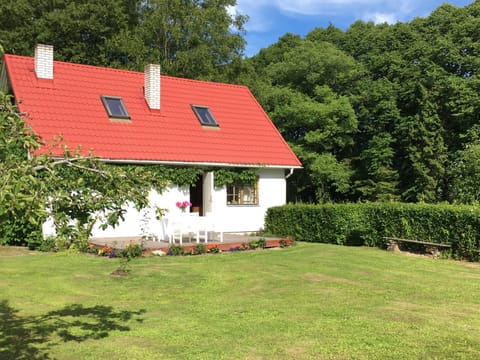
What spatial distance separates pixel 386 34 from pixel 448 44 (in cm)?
639

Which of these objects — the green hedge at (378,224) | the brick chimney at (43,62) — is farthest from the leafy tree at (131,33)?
the green hedge at (378,224)

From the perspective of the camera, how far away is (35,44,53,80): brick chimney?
17750mm

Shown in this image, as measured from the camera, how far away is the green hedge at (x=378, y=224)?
13375mm

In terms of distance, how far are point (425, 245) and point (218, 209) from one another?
7.84m

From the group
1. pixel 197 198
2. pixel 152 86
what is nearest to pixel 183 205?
pixel 197 198

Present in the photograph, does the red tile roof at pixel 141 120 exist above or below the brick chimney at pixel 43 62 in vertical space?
below

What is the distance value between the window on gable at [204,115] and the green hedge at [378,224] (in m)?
4.48

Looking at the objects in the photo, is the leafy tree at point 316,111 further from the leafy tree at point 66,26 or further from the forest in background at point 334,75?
the leafy tree at point 66,26

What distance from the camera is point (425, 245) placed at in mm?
14320

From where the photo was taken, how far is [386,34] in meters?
39.0

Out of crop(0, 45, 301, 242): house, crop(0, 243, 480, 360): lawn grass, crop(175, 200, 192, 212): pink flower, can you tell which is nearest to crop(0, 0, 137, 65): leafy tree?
crop(0, 45, 301, 242): house

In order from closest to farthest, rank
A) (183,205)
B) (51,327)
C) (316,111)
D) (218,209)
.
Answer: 1. (51,327)
2. (183,205)
3. (218,209)
4. (316,111)

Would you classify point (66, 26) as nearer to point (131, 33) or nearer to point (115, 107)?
point (131, 33)

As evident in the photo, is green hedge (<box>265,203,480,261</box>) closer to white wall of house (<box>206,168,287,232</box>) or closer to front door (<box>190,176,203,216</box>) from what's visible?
white wall of house (<box>206,168,287,232</box>)
